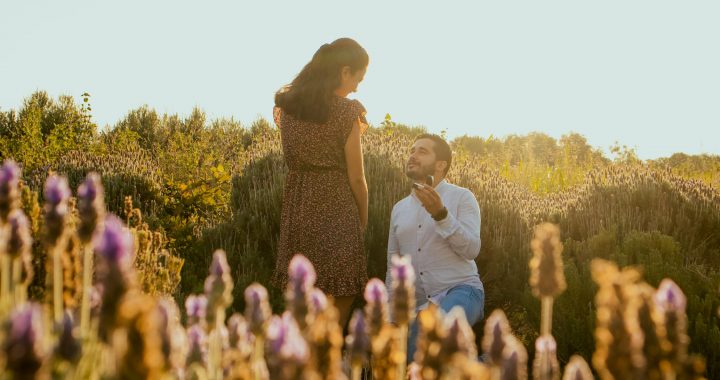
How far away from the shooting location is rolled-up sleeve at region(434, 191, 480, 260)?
4.59 metres

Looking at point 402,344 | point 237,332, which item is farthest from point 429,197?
point 402,344

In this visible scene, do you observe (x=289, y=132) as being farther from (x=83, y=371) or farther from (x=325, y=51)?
(x=83, y=371)

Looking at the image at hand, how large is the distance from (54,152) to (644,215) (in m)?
8.93

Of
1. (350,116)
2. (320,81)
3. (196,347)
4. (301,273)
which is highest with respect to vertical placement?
(320,81)

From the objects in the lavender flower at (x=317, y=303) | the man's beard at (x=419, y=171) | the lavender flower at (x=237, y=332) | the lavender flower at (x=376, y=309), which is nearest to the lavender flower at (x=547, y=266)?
the lavender flower at (x=376, y=309)

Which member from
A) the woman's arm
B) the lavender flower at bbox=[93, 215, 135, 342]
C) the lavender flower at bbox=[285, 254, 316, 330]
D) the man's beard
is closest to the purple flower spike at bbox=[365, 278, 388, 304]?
the lavender flower at bbox=[285, 254, 316, 330]

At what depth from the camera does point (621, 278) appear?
114 cm

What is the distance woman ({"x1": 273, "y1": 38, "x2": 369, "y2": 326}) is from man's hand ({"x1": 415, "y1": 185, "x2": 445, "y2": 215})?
378 mm

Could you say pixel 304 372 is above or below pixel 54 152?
below

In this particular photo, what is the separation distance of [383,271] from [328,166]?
5.29 ft

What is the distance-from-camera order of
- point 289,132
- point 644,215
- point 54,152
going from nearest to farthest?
point 289,132, point 644,215, point 54,152

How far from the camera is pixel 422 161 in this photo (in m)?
5.09

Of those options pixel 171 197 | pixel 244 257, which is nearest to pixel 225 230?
pixel 244 257

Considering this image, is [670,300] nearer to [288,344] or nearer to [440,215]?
[288,344]
